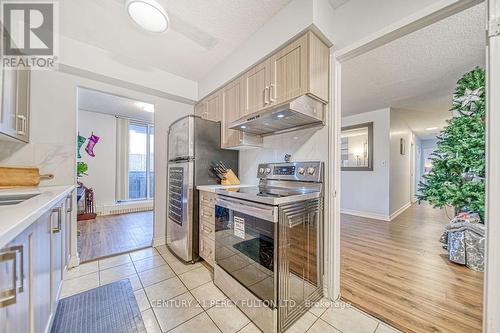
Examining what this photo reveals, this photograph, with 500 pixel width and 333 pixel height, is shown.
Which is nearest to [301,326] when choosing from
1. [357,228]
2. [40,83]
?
[357,228]

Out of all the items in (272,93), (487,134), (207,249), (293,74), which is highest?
(293,74)

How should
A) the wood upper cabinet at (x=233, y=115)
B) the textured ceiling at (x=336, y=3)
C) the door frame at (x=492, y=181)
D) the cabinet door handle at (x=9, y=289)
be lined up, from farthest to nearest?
the wood upper cabinet at (x=233, y=115) → the textured ceiling at (x=336, y=3) → the door frame at (x=492, y=181) → the cabinet door handle at (x=9, y=289)

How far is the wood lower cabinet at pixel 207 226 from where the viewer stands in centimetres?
199

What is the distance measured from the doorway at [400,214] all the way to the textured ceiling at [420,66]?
1cm

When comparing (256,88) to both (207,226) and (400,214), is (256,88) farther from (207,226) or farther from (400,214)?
(400,214)

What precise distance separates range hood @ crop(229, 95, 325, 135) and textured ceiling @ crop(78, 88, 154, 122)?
249 cm

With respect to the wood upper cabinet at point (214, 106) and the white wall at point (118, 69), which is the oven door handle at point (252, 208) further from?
the white wall at point (118, 69)

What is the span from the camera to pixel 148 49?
2305 millimetres

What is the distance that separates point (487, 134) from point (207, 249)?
7.74 ft

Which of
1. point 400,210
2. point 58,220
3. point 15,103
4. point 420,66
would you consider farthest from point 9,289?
point 400,210

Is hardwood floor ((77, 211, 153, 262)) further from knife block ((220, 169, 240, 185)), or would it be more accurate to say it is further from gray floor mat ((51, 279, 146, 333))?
knife block ((220, 169, 240, 185))

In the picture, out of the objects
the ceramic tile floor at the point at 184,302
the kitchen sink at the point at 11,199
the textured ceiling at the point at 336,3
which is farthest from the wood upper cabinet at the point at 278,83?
the kitchen sink at the point at 11,199

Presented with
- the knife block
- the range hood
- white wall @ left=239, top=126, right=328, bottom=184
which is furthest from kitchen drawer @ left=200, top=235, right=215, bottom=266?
the range hood

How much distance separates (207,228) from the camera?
2096 mm
